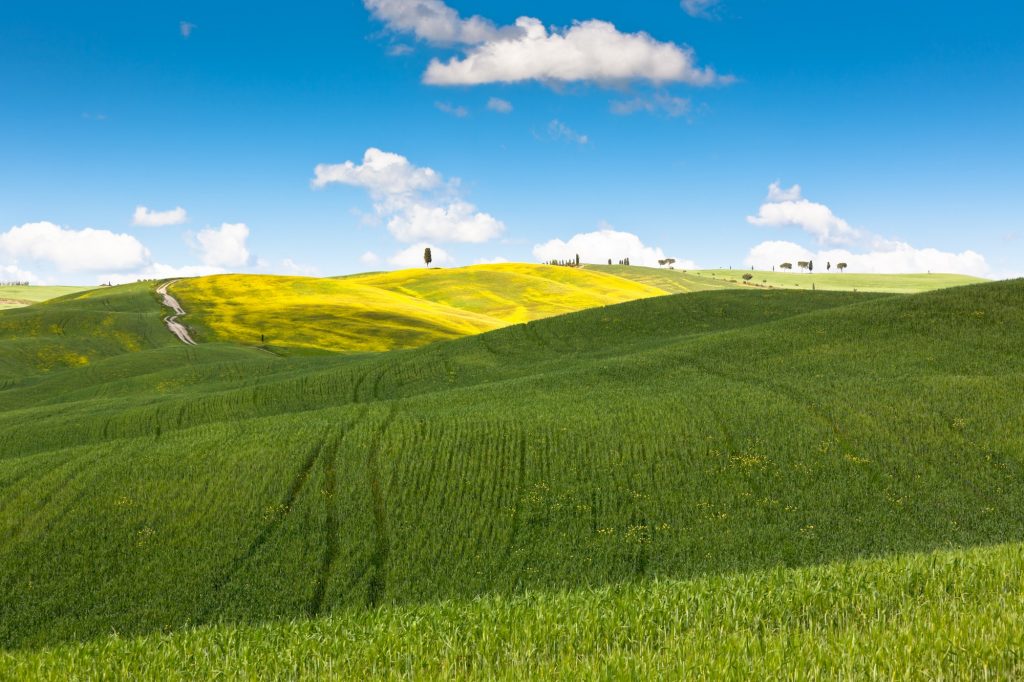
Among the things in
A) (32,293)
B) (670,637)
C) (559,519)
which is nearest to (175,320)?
(559,519)

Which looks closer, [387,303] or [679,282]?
[387,303]

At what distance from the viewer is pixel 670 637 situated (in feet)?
25.5

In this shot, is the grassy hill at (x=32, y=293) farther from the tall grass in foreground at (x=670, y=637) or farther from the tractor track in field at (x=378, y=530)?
the tall grass in foreground at (x=670, y=637)

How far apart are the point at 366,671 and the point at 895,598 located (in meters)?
6.37

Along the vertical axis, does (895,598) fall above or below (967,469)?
above

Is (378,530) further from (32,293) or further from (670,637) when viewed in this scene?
(32,293)

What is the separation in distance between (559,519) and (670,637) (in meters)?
11.8

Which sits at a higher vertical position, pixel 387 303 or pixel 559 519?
pixel 387 303

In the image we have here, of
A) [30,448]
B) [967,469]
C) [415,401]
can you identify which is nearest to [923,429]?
[967,469]

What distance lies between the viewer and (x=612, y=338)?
160ft

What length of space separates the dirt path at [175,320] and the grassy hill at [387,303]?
1.60 meters

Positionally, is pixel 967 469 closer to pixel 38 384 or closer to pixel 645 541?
pixel 645 541

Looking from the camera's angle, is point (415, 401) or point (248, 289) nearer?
point (415, 401)

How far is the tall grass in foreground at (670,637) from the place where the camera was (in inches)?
261
